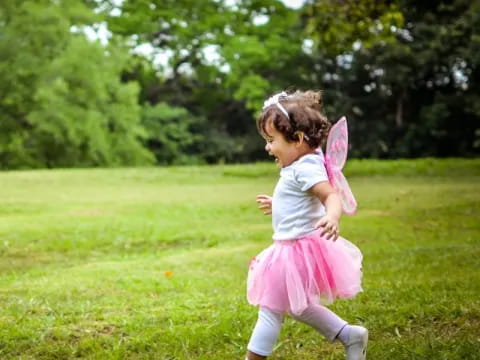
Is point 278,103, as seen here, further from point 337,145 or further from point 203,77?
point 203,77

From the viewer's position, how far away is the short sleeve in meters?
3.52

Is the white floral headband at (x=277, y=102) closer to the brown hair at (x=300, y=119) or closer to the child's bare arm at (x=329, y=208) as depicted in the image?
the brown hair at (x=300, y=119)

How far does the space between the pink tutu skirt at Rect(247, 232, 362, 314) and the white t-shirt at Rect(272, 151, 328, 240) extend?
0.05 metres

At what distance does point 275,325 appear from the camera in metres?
3.55

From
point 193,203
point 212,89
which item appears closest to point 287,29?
point 212,89

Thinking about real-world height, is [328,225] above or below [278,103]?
below

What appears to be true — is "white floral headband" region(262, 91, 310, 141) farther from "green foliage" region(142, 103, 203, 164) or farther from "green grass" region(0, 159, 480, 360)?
"green foliage" region(142, 103, 203, 164)

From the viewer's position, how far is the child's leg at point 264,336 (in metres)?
3.50

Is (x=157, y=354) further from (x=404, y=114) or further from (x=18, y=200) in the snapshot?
(x=404, y=114)

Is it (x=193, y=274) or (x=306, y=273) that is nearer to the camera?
(x=306, y=273)

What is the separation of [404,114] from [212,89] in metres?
10.9

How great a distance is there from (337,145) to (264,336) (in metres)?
1.03

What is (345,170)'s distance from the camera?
21734 mm

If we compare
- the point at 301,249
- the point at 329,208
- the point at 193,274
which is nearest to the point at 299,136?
the point at 329,208
